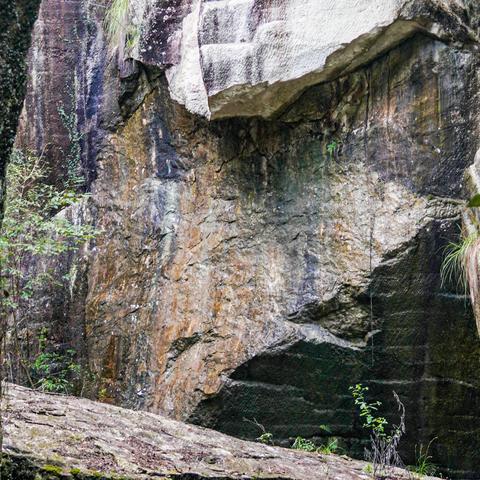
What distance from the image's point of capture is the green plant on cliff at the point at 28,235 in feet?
25.0

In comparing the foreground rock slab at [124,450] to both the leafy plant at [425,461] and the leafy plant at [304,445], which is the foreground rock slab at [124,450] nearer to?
the leafy plant at [304,445]

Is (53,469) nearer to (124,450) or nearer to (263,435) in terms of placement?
(124,450)

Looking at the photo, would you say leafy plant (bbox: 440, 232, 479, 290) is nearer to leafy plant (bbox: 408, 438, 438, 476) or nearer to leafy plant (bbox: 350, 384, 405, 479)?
leafy plant (bbox: 350, 384, 405, 479)

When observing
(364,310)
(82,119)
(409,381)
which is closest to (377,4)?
(364,310)

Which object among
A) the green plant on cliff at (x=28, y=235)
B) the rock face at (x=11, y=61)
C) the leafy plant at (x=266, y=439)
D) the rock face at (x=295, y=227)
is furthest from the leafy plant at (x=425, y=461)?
the rock face at (x=11, y=61)

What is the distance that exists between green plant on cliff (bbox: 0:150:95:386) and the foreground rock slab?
187cm

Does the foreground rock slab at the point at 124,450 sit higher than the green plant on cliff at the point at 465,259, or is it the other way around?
the green plant on cliff at the point at 465,259

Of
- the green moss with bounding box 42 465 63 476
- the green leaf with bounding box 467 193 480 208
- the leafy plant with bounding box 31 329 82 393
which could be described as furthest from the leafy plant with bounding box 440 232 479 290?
the leafy plant with bounding box 31 329 82 393

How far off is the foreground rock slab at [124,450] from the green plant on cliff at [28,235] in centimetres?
187

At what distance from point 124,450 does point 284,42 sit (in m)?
4.13

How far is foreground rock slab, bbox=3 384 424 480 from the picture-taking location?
4.53 m

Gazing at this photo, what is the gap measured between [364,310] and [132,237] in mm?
2768

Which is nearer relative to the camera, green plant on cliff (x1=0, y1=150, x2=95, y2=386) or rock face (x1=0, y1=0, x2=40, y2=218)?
rock face (x1=0, y1=0, x2=40, y2=218)

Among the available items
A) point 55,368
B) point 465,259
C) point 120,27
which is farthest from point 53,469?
point 120,27
